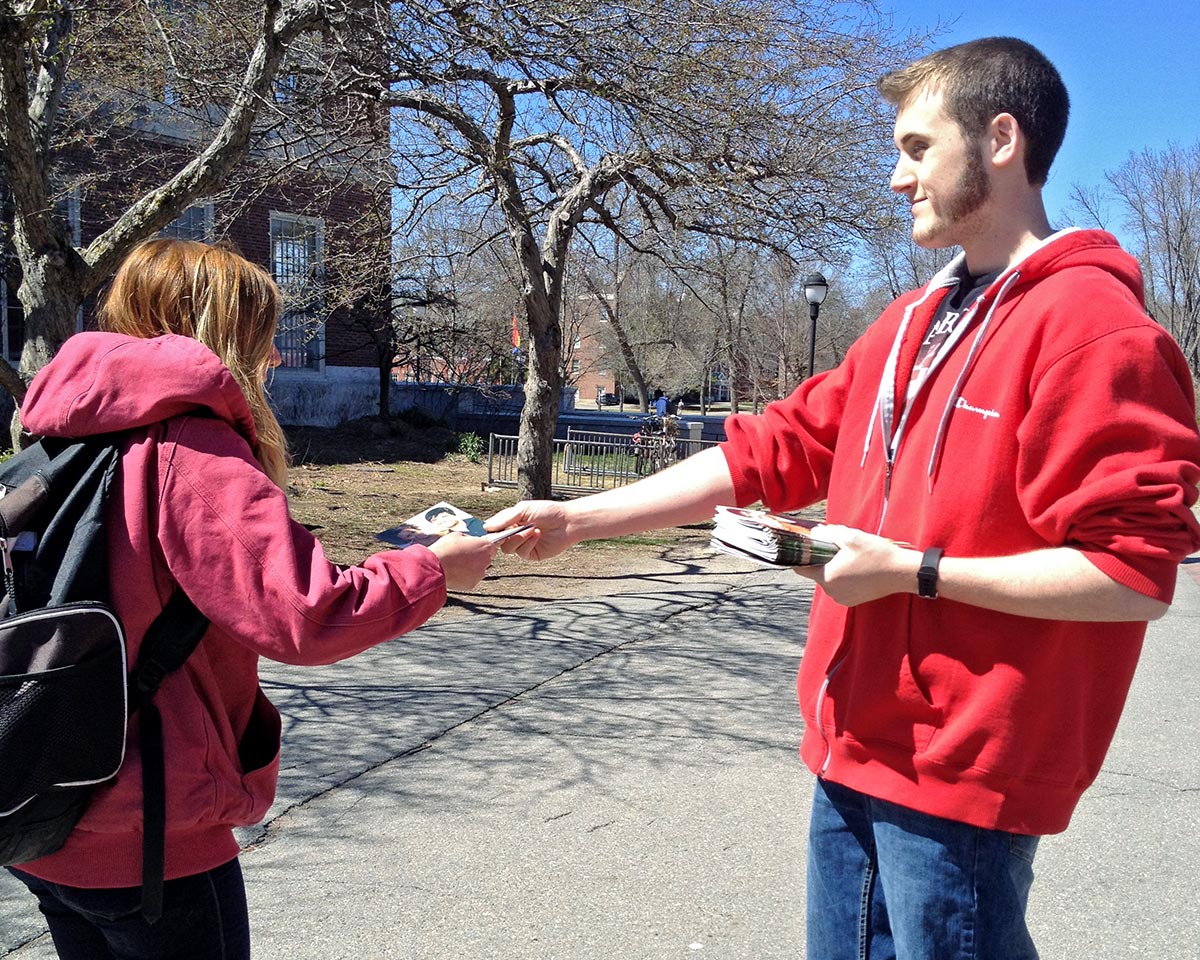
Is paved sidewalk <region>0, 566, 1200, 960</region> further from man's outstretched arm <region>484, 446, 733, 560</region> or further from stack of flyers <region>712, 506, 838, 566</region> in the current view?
stack of flyers <region>712, 506, 838, 566</region>

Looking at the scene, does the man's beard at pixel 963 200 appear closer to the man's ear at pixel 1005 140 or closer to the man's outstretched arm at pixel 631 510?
the man's ear at pixel 1005 140

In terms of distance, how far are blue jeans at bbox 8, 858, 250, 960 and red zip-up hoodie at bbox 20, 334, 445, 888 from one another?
4cm

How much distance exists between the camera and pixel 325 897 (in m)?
3.64

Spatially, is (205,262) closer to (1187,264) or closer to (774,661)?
(774,661)

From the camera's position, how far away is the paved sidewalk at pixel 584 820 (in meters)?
3.49

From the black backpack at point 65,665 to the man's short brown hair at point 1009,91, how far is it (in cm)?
150

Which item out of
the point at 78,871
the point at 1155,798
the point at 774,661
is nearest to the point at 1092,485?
the point at 78,871

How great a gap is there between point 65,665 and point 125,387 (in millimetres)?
A: 448

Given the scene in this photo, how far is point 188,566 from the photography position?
1719 mm

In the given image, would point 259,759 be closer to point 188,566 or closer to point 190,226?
point 188,566

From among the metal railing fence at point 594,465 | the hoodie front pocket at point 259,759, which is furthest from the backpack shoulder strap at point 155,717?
the metal railing fence at point 594,465

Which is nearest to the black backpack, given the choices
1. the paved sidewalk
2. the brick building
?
the paved sidewalk

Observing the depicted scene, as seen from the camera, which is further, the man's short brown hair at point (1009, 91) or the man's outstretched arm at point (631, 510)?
the man's outstretched arm at point (631, 510)

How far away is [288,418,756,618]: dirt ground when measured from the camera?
9.62m
